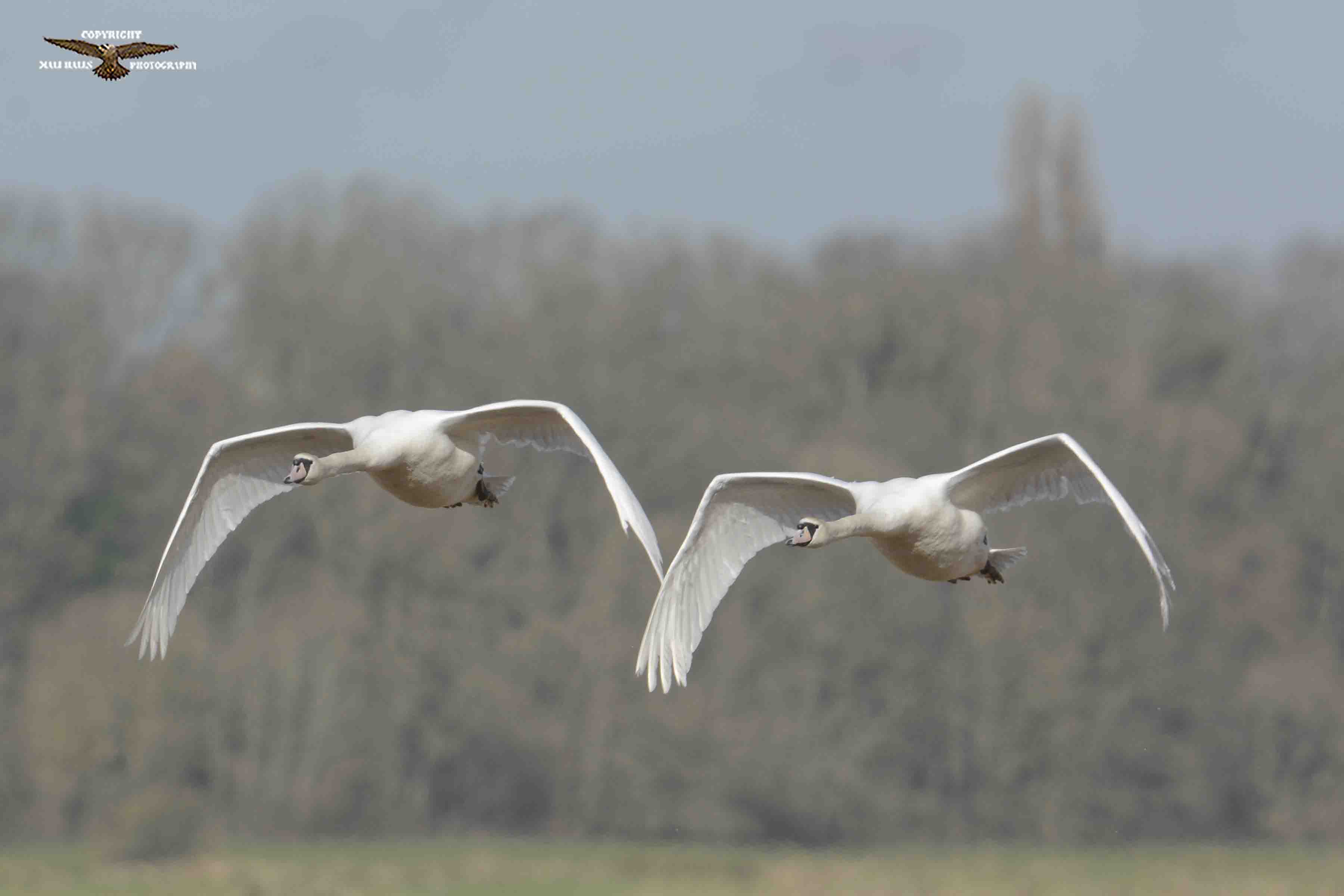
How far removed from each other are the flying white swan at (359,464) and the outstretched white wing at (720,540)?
1.90 ft

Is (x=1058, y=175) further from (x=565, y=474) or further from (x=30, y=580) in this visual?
(x=30, y=580)

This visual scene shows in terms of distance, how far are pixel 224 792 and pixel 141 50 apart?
2195 cm

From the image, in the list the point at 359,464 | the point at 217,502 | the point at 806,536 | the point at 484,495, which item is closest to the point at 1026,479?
the point at 806,536

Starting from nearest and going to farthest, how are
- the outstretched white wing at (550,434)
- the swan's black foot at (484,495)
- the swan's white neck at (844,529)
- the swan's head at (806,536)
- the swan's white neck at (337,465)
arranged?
the outstretched white wing at (550,434), the swan's white neck at (844,529), the swan's head at (806,536), the swan's white neck at (337,465), the swan's black foot at (484,495)

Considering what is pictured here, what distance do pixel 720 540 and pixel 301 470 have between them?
7.80ft

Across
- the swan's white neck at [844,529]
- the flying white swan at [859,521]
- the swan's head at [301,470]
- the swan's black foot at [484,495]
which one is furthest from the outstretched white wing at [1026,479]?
the swan's head at [301,470]

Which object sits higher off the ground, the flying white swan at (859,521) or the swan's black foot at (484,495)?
the swan's black foot at (484,495)

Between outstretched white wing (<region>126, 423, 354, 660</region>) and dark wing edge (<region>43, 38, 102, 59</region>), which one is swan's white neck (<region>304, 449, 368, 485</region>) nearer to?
outstretched white wing (<region>126, 423, 354, 660</region>)

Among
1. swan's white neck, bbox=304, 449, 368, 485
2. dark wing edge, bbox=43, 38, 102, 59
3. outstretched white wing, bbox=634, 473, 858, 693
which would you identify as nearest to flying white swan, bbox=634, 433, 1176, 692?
outstretched white wing, bbox=634, 473, 858, 693

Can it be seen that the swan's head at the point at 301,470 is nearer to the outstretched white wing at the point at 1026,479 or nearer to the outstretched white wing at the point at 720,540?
the outstretched white wing at the point at 720,540

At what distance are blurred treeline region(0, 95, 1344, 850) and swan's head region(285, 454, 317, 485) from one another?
21223 millimetres

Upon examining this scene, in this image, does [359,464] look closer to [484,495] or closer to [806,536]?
[484,495]

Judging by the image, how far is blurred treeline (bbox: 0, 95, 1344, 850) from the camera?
34.0m

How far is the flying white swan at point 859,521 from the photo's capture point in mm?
11125
